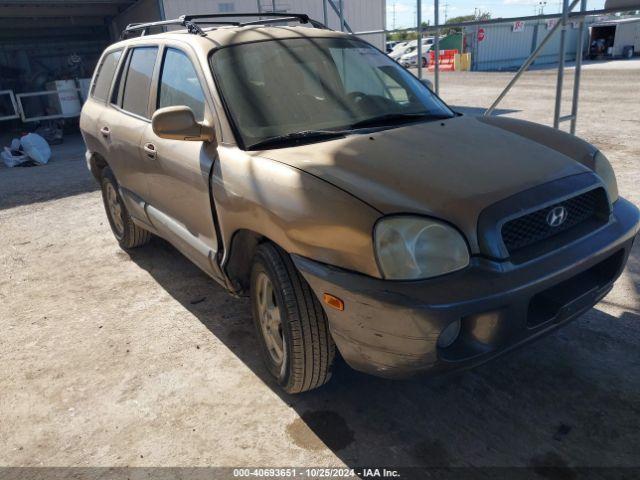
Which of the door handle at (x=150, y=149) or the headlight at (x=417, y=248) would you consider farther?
the door handle at (x=150, y=149)

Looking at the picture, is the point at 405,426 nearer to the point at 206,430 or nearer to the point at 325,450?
the point at 325,450

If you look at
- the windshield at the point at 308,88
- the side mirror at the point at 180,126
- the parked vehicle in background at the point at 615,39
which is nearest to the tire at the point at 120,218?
the side mirror at the point at 180,126

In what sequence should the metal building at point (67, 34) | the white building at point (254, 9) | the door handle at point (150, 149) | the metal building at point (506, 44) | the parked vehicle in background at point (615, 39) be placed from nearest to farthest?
1. the door handle at point (150, 149)
2. the white building at point (254, 9)
3. the metal building at point (67, 34)
4. the parked vehicle in background at point (615, 39)
5. the metal building at point (506, 44)

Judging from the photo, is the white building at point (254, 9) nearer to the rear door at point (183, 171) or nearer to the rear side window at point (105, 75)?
the rear side window at point (105, 75)

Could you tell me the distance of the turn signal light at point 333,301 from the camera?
2.17 metres

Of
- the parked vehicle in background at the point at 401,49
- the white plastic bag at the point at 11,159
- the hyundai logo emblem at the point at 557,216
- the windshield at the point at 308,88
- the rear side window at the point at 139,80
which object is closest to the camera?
the hyundai logo emblem at the point at 557,216

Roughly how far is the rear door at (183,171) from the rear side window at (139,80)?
19 centimetres

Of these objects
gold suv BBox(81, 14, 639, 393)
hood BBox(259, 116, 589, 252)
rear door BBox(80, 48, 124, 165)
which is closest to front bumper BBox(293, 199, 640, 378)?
gold suv BBox(81, 14, 639, 393)

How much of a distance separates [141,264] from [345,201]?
10.3 ft

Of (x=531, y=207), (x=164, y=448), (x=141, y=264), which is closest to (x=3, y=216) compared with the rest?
(x=141, y=264)

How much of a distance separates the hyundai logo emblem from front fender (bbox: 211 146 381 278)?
2.63 ft

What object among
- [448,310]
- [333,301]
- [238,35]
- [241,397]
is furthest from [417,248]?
[238,35]

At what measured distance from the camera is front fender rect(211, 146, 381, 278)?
7.02 feet

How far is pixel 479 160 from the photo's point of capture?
2551mm
